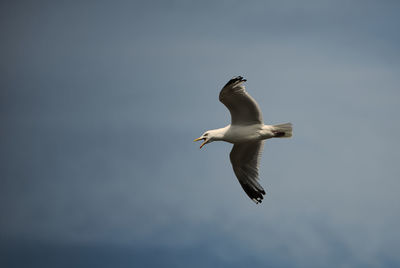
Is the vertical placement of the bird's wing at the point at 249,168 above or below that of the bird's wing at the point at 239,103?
below

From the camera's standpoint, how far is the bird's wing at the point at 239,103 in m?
14.0

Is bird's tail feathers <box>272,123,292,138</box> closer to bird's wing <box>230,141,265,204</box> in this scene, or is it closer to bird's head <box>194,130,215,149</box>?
bird's wing <box>230,141,265,204</box>

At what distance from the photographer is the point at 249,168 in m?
15.9

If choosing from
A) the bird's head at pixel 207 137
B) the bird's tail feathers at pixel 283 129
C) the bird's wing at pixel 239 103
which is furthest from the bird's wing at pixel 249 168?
the bird's wing at pixel 239 103

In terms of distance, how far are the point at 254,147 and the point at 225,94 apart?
2.30 meters

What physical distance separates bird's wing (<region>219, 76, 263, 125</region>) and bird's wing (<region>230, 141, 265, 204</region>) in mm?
1192

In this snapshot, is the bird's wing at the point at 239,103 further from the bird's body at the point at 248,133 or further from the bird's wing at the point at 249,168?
the bird's wing at the point at 249,168

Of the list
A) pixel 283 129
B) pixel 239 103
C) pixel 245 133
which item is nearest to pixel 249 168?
pixel 245 133

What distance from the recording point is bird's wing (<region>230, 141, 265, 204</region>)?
15828mm

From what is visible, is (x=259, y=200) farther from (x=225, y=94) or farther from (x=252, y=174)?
(x=225, y=94)

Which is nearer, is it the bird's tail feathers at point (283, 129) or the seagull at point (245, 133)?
the seagull at point (245, 133)

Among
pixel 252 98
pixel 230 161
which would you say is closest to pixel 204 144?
pixel 230 161

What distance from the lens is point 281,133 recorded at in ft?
49.0

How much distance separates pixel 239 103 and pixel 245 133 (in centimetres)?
88
